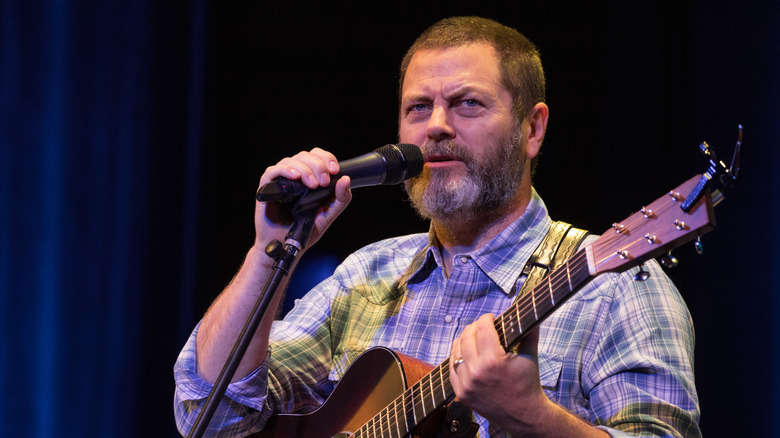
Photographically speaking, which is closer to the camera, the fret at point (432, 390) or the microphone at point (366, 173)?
the microphone at point (366, 173)

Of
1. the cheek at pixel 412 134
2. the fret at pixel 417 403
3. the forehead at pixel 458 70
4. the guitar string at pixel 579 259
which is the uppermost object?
the forehead at pixel 458 70

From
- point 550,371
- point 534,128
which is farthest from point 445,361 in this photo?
point 534,128

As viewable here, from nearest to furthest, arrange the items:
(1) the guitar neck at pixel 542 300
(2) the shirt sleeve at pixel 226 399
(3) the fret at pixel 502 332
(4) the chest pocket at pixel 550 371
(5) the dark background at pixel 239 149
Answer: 1. (1) the guitar neck at pixel 542 300
2. (3) the fret at pixel 502 332
3. (4) the chest pocket at pixel 550 371
4. (2) the shirt sleeve at pixel 226 399
5. (5) the dark background at pixel 239 149

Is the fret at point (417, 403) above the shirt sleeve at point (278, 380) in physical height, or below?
above

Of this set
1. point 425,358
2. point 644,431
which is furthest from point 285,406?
point 644,431

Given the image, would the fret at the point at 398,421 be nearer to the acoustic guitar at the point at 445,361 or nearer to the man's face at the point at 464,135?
the acoustic guitar at the point at 445,361

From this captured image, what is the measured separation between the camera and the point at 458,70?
7.07ft

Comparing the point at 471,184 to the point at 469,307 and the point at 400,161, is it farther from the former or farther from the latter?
the point at 400,161

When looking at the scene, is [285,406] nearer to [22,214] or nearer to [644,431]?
[644,431]

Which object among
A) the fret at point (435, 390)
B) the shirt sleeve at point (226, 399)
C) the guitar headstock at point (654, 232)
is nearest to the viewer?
the guitar headstock at point (654, 232)

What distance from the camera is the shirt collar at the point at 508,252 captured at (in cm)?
198

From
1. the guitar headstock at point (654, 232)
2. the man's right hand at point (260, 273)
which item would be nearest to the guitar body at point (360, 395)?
the man's right hand at point (260, 273)

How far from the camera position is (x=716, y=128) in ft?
8.40

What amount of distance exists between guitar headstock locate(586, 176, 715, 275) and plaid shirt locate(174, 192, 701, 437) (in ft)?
1.54
